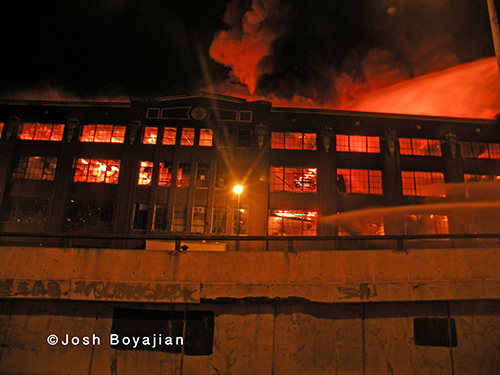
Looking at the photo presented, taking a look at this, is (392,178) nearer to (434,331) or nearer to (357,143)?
(357,143)

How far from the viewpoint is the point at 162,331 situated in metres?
6.89

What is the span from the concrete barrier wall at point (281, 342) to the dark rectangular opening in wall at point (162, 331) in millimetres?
113

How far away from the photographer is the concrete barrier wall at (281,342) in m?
6.61

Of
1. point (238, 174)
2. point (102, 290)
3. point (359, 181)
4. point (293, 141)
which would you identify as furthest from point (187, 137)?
point (102, 290)

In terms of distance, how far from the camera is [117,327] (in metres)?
6.91

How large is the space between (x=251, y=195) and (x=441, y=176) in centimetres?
1886

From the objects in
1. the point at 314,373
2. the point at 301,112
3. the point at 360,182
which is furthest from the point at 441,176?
the point at 314,373

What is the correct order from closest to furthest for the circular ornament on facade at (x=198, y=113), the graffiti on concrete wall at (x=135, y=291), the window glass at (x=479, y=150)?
the graffiti on concrete wall at (x=135, y=291)
the circular ornament on facade at (x=198, y=113)
the window glass at (x=479, y=150)

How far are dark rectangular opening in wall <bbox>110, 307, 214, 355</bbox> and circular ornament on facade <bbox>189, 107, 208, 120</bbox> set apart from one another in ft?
85.0

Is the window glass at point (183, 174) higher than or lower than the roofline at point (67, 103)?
lower

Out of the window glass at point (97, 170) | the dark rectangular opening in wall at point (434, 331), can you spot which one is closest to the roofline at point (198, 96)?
the window glass at point (97, 170)

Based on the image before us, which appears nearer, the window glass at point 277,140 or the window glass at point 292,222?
the window glass at point 292,222

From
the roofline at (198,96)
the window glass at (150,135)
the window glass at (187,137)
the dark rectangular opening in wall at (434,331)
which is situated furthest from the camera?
the roofline at (198,96)

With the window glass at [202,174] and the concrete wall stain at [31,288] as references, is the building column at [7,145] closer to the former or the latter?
the window glass at [202,174]
